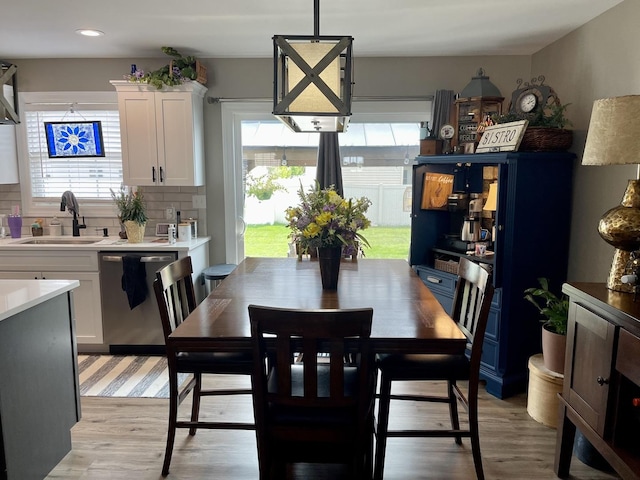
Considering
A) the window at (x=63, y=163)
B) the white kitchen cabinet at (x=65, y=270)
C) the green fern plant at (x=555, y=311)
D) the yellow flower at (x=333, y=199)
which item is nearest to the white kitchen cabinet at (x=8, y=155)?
the window at (x=63, y=163)

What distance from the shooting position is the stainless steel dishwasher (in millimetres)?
3582

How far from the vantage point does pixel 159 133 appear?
3734 mm

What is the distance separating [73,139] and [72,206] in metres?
0.58

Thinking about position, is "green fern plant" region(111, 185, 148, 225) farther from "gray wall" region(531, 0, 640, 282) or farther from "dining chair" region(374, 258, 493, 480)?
"gray wall" region(531, 0, 640, 282)

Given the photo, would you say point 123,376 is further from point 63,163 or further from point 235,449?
point 63,163

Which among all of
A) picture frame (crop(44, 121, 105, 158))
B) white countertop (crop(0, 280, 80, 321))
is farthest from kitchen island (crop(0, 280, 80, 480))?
picture frame (crop(44, 121, 105, 158))

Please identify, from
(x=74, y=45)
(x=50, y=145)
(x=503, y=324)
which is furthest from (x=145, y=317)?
(x=503, y=324)

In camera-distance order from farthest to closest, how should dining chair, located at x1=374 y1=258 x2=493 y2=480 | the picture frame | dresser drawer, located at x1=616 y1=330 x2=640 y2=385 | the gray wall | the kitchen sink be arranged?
1. the picture frame
2. the kitchen sink
3. the gray wall
4. dining chair, located at x1=374 y1=258 x2=493 y2=480
5. dresser drawer, located at x1=616 y1=330 x2=640 y2=385

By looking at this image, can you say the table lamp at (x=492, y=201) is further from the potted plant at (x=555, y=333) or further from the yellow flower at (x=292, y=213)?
the yellow flower at (x=292, y=213)

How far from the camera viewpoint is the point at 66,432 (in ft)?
7.86

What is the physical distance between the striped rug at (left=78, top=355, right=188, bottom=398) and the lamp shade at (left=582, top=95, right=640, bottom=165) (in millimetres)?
2790

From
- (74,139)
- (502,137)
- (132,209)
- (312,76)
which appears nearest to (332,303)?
(312,76)

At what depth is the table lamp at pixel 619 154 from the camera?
6.13 ft

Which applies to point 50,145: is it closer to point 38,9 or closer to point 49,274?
point 49,274
